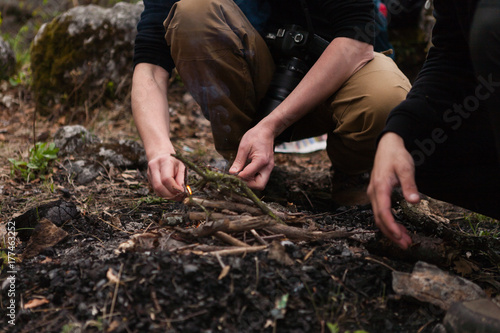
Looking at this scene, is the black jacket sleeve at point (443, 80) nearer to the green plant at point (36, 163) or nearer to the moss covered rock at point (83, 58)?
the green plant at point (36, 163)

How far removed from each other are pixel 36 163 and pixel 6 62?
245 centimetres

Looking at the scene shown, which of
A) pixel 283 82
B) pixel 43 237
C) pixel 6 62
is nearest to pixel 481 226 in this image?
pixel 283 82

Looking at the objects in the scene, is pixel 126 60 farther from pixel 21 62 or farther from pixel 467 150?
pixel 467 150

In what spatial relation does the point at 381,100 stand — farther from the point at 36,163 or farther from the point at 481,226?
the point at 36,163

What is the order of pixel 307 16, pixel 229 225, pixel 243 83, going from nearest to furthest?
pixel 229 225 < pixel 307 16 < pixel 243 83

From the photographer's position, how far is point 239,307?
55.9 inches

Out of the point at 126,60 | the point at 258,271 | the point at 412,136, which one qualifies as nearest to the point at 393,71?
the point at 412,136

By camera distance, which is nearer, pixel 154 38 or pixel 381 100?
pixel 381 100

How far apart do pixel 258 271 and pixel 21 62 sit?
193 inches

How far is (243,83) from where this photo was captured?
2.63m

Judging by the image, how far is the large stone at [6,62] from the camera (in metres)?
4.84

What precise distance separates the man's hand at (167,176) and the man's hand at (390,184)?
0.83 meters

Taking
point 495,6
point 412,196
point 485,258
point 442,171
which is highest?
point 495,6

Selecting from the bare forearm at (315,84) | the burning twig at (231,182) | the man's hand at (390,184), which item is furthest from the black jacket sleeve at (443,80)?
the burning twig at (231,182)
